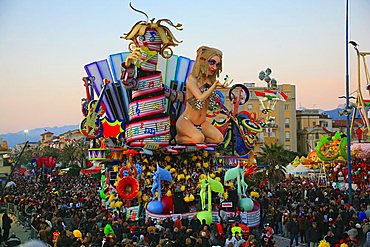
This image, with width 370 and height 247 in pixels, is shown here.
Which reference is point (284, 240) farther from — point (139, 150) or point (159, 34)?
point (159, 34)

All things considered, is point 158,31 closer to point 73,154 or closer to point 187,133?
point 187,133

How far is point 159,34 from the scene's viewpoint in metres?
24.3

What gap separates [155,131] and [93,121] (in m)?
2.69

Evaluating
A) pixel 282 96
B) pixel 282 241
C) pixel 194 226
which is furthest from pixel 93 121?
pixel 282 96

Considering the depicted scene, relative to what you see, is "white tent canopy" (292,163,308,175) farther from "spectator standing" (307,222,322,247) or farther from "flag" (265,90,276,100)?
"spectator standing" (307,222,322,247)

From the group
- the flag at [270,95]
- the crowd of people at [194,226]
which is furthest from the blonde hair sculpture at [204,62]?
the flag at [270,95]

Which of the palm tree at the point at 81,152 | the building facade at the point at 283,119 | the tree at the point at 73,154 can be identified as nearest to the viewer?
the building facade at the point at 283,119

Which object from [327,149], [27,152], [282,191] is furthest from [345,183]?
[27,152]

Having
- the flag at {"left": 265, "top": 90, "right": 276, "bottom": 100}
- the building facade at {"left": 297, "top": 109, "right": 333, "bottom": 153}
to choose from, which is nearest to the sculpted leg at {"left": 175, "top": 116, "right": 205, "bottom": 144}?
the flag at {"left": 265, "top": 90, "right": 276, "bottom": 100}

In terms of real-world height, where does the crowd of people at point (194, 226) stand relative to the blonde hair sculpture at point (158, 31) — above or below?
below

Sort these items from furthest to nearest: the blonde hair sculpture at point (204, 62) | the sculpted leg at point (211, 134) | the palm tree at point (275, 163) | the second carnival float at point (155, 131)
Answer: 1. the palm tree at point (275, 163)
2. the sculpted leg at point (211, 134)
3. the blonde hair sculpture at point (204, 62)
4. the second carnival float at point (155, 131)

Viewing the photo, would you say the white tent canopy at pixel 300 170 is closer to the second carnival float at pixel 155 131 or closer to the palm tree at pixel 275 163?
the palm tree at pixel 275 163

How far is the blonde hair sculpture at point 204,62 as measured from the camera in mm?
23547

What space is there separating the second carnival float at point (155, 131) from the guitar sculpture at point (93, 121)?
42 millimetres
